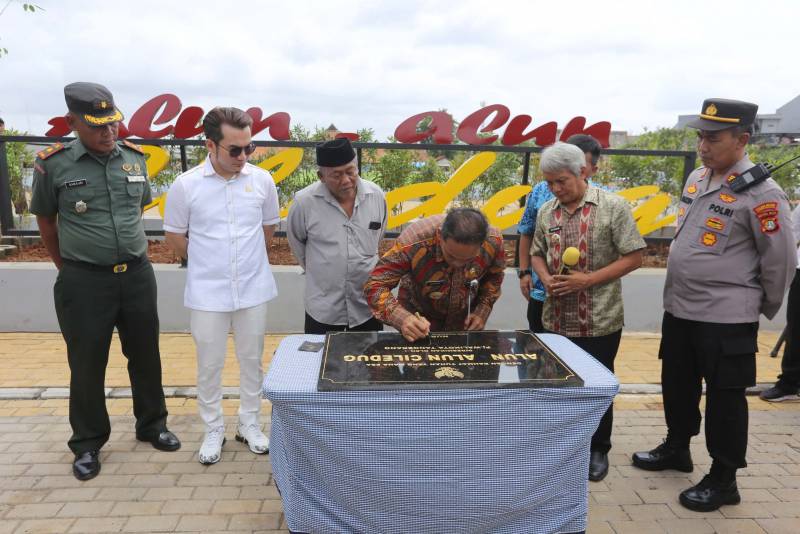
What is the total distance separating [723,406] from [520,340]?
1.06 m

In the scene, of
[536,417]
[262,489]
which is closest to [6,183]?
[262,489]

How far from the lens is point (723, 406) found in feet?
8.87

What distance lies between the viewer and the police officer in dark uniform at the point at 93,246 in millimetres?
2844

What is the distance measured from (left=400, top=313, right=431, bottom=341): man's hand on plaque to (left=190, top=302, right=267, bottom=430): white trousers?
3.46 feet

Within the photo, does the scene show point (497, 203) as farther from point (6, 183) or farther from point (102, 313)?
point (6, 183)

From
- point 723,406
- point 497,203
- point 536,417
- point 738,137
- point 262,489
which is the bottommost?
point 262,489

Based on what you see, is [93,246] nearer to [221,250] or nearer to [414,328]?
[221,250]

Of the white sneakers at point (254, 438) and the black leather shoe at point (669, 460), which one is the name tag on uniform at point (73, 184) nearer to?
the white sneakers at point (254, 438)

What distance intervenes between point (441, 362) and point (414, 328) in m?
0.27

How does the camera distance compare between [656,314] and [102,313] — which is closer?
[102,313]

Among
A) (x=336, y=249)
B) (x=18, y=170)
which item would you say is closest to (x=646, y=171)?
(x=336, y=249)

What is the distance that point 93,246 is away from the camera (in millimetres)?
2893

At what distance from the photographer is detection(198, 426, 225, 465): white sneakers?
3121 mm

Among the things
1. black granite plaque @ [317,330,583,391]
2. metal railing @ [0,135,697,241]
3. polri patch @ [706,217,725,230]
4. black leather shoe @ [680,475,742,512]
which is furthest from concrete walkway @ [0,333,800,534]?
metal railing @ [0,135,697,241]
